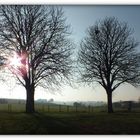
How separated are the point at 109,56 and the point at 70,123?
3.59 ft

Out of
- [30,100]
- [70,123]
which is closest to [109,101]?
[70,123]

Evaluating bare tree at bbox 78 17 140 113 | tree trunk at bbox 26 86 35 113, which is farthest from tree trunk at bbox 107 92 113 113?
tree trunk at bbox 26 86 35 113

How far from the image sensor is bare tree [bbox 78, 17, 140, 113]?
531 centimetres

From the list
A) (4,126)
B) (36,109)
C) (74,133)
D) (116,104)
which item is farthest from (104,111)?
(4,126)

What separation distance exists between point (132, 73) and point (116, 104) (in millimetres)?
490

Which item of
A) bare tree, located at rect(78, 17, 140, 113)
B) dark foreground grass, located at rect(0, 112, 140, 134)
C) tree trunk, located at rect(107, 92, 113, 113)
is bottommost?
dark foreground grass, located at rect(0, 112, 140, 134)

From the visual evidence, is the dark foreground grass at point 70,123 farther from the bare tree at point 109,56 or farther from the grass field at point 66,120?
the bare tree at point 109,56

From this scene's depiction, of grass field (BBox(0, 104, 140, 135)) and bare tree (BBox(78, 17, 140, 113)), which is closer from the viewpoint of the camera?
grass field (BBox(0, 104, 140, 135))

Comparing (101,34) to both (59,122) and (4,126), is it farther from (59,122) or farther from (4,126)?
(4,126)

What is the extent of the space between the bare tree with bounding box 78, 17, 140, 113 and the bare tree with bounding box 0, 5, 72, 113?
0.29m

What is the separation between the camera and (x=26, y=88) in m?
5.32

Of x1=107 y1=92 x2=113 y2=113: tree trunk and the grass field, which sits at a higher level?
x1=107 y1=92 x2=113 y2=113: tree trunk

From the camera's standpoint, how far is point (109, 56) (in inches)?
213

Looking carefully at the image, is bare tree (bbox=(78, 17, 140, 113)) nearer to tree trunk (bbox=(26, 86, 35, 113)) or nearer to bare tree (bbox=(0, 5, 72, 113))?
bare tree (bbox=(0, 5, 72, 113))
